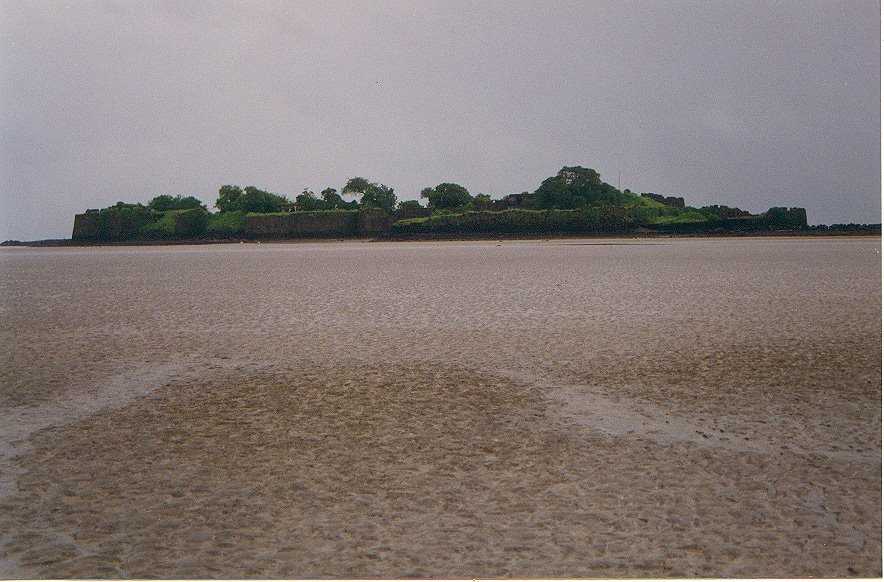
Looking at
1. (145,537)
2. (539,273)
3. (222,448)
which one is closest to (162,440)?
(222,448)

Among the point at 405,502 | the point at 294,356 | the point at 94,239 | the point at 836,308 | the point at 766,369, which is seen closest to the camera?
the point at 405,502

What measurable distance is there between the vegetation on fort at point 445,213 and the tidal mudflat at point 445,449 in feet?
174

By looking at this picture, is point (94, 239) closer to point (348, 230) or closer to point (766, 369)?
point (348, 230)

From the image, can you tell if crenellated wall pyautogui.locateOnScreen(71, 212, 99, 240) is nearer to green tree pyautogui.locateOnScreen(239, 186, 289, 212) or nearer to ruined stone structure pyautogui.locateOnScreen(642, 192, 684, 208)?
green tree pyautogui.locateOnScreen(239, 186, 289, 212)

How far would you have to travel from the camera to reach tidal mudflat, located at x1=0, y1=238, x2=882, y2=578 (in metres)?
1.85

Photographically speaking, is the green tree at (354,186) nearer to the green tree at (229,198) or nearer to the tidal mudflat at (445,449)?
Result: the green tree at (229,198)

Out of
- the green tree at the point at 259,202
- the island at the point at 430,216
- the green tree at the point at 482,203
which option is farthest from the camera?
the green tree at the point at 259,202

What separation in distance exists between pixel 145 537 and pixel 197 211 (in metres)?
76.3

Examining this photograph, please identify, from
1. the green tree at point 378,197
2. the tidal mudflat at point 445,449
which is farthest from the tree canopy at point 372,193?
the tidal mudflat at point 445,449

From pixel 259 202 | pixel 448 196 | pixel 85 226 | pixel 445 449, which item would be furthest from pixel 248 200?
pixel 445 449

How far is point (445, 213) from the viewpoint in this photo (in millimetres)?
66125

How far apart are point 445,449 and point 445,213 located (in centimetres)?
6389

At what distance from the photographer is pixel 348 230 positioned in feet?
227

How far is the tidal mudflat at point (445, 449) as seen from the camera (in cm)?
185
